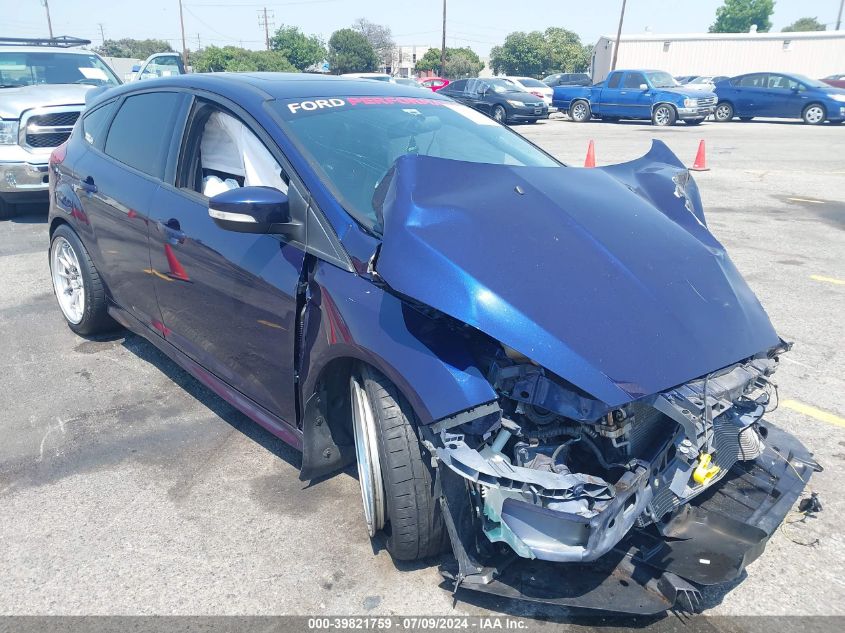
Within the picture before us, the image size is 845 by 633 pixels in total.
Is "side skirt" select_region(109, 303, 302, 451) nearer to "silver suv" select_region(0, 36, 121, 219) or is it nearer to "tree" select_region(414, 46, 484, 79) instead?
"silver suv" select_region(0, 36, 121, 219)

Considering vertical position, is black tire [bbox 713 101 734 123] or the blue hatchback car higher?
the blue hatchback car

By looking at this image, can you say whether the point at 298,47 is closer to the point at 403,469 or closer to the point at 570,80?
the point at 570,80

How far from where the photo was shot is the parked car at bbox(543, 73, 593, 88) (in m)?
28.8

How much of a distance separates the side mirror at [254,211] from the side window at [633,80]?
880 inches

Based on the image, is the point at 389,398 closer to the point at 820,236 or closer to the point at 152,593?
the point at 152,593

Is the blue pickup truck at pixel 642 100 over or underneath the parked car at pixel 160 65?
underneath

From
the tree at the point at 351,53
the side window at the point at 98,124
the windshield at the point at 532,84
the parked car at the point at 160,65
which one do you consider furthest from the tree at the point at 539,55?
the side window at the point at 98,124

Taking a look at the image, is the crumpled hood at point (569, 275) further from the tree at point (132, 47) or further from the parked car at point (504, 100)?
the tree at point (132, 47)

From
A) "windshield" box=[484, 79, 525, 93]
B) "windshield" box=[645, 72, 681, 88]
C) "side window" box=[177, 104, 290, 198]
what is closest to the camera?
"side window" box=[177, 104, 290, 198]

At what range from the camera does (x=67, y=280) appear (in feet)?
16.7

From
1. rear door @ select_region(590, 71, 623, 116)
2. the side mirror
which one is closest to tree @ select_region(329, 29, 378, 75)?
rear door @ select_region(590, 71, 623, 116)

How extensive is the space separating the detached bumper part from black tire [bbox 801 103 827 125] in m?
23.0

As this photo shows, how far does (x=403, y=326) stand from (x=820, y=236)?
280 inches

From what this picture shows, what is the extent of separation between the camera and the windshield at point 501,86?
23.6 meters
